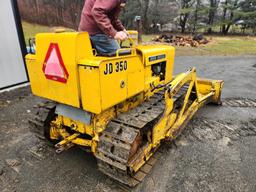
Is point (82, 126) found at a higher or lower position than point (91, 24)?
lower

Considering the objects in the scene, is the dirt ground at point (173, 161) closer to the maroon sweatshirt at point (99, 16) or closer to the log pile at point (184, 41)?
the maroon sweatshirt at point (99, 16)

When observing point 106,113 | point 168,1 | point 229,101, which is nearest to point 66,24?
point 168,1

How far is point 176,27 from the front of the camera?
3272 centimetres

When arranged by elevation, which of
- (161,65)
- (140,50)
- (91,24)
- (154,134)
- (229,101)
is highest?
(91,24)

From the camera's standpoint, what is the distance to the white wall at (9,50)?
6552mm

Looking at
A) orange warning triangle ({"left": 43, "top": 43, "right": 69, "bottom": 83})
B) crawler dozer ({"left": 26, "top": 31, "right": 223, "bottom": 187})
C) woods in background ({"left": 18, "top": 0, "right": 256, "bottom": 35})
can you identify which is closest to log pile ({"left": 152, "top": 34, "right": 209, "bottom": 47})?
woods in background ({"left": 18, "top": 0, "right": 256, "bottom": 35})

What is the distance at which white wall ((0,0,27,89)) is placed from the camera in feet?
21.5

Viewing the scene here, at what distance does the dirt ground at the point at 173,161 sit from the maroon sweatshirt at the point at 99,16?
1.97m

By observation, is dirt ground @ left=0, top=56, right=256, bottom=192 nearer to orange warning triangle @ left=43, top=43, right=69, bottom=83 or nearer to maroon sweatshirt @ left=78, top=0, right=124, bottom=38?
orange warning triangle @ left=43, top=43, right=69, bottom=83

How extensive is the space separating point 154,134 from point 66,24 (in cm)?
2391

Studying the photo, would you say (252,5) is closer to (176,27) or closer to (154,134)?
(176,27)

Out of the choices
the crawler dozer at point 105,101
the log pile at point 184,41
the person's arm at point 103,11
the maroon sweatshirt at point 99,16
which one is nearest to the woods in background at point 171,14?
the log pile at point 184,41

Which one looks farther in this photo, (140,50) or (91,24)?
(140,50)

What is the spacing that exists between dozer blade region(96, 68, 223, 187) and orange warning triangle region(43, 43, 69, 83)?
34.1 inches
